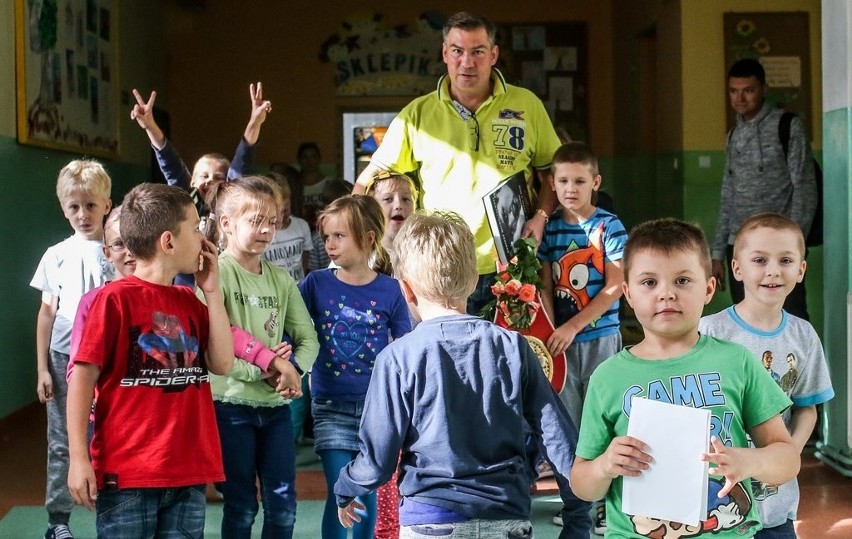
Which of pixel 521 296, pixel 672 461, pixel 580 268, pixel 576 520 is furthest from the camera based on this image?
pixel 580 268

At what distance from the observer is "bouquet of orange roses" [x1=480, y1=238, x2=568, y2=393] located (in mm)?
3842

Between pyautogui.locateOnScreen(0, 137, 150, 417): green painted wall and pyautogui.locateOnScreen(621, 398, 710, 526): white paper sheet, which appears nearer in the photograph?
pyautogui.locateOnScreen(621, 398, 710, 526): white paper sheet

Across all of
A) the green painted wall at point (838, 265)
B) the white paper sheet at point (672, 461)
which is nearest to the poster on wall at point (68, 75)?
the green painted wall at point (838, 265)

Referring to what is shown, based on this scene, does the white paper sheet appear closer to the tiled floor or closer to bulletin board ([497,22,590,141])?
the tiled floor

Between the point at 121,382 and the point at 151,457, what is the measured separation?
19 centimetres

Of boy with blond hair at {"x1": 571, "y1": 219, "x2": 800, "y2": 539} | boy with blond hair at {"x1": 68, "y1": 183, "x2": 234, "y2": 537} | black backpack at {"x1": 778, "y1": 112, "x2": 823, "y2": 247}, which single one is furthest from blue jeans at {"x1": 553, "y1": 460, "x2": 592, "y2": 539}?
black backpack at {"x1": 778, "y1": 112, "x2": 823, "y2": 247}

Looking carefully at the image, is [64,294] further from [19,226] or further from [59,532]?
[19,226]

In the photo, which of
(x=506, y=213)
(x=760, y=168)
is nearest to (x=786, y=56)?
(x=760, y=168)

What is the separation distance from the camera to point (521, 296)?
3.84 meters

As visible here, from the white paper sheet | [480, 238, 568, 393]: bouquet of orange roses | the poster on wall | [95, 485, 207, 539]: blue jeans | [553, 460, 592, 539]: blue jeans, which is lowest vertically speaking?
[553, 460, 592, 539]: blue jeans

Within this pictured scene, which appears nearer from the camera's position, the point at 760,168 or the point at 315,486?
the point at 315,486

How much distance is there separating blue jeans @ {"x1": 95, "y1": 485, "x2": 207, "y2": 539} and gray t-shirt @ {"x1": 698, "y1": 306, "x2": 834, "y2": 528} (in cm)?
134

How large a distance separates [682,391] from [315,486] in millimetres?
3082

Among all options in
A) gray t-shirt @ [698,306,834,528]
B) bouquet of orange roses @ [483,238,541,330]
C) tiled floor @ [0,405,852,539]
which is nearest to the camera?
gray t-shirt @ [698,306,834,528]
